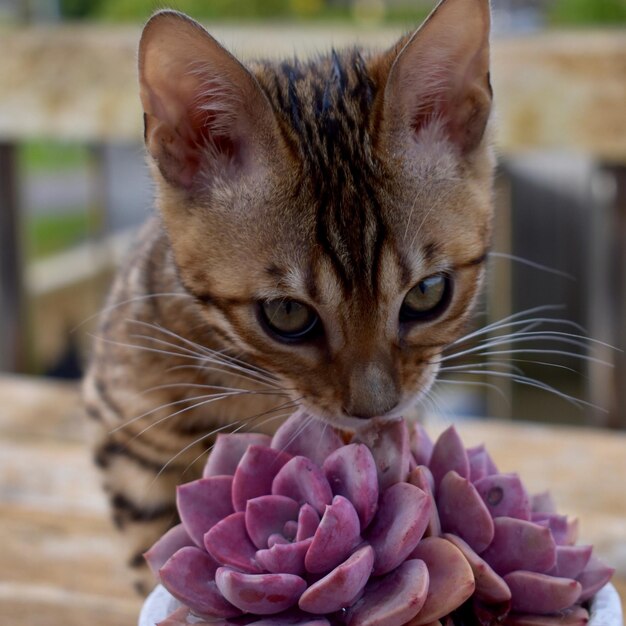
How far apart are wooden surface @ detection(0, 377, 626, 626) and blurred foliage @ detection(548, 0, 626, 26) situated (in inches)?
45.8

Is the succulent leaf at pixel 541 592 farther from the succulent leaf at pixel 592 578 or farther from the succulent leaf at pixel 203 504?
the succulent leaf at pixel 203 504

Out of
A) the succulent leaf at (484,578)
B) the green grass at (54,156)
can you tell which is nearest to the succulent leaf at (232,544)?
the succulent leaf at (484,578)

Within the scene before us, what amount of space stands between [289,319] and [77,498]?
0.57m

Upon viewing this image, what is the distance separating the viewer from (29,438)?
1.35 meters

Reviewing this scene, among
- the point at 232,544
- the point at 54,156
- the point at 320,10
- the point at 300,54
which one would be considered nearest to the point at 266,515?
the point at 232,544

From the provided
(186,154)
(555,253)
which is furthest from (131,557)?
(555,253)

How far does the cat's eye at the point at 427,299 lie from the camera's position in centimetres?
73

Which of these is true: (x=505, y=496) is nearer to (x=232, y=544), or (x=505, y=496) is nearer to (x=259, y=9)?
(x=232, y=544)

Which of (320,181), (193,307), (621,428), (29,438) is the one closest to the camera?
(320,181)

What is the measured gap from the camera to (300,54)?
128 centimetres

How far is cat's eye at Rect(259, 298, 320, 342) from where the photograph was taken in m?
0.72

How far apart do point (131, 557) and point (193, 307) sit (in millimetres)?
281

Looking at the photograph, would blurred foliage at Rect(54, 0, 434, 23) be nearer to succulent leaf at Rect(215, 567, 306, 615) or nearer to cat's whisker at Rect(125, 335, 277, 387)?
cat's whisker at Rect(125, 335, 277, 387)

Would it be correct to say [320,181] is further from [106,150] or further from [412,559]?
[106,150]
